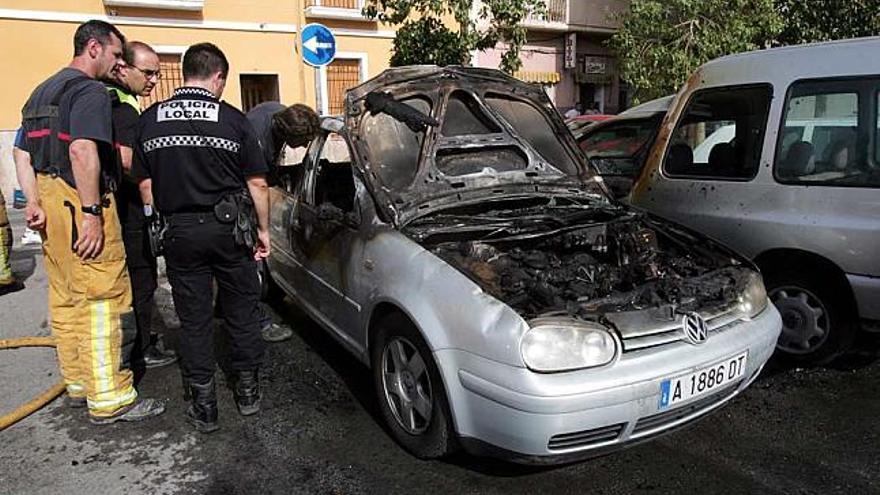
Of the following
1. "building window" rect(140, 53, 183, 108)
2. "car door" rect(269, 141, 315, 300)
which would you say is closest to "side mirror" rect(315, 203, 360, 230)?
"car door" rect(269, 141, 315, 300)

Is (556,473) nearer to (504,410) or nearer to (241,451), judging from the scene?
(504,410)

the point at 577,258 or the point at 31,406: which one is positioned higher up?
the point at 577,258

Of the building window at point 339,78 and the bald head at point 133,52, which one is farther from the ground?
the building window at point 339,78

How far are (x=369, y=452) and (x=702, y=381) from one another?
150 cm

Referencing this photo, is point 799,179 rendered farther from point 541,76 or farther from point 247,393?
point 541,76

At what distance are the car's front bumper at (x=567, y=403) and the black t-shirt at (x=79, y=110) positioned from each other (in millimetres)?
1936

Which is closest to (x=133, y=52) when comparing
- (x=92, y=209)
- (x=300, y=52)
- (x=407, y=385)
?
(x=92, y=209)

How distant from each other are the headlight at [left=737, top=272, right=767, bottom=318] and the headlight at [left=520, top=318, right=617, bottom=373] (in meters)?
0.81

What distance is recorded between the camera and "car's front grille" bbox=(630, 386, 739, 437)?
2.54 m

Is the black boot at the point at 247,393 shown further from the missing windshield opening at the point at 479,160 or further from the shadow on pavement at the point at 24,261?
the shadow on pavement at the point at 24,261

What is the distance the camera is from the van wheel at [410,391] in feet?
9.05

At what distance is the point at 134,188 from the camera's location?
3.87 metres

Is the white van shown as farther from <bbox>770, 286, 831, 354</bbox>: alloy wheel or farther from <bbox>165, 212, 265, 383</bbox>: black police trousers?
<bbox>165, 212, 265, 383</bbox>: black police trousers

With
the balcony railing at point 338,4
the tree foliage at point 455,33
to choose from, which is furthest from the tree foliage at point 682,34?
the balcony railing at point 338,4
